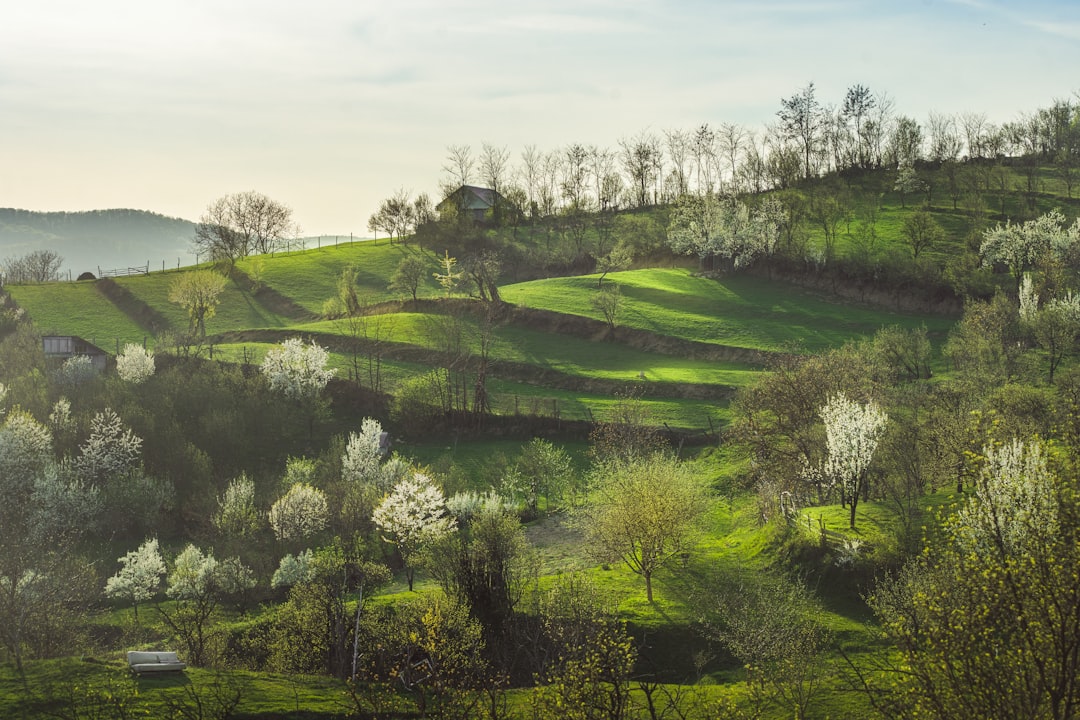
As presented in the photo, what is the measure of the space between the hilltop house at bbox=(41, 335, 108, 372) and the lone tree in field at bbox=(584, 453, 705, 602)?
259ft

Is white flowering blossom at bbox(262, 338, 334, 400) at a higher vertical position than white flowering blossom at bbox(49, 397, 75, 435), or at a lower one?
higher

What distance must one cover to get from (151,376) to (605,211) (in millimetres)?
103654

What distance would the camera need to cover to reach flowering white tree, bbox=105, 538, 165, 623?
59381 millimetres

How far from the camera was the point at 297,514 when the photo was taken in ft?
218

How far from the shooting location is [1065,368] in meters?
82.6

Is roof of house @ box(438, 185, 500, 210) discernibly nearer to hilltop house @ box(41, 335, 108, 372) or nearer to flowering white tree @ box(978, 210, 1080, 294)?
hilltop house @ box(41, 335, 108, 372)

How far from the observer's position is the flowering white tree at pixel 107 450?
79188mm

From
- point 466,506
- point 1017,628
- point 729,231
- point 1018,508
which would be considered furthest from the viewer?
point 729,231

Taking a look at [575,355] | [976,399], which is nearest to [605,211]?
[575,355]

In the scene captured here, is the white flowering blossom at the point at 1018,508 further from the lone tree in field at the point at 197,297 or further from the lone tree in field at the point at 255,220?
the lone tree in field at the point at 255,220

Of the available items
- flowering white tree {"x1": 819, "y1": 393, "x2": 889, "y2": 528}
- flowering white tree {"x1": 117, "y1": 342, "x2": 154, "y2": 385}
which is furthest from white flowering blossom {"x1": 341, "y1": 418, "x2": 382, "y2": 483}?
flowering white tree {"x1": 819, "y1": 393, "x2": 889, "y2": 528}

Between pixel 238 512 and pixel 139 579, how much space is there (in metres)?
10.3

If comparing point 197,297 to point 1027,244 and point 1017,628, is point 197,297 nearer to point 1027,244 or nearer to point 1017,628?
point 1027,244

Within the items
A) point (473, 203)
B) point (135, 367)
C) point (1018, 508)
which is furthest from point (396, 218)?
point (1018, 508)
